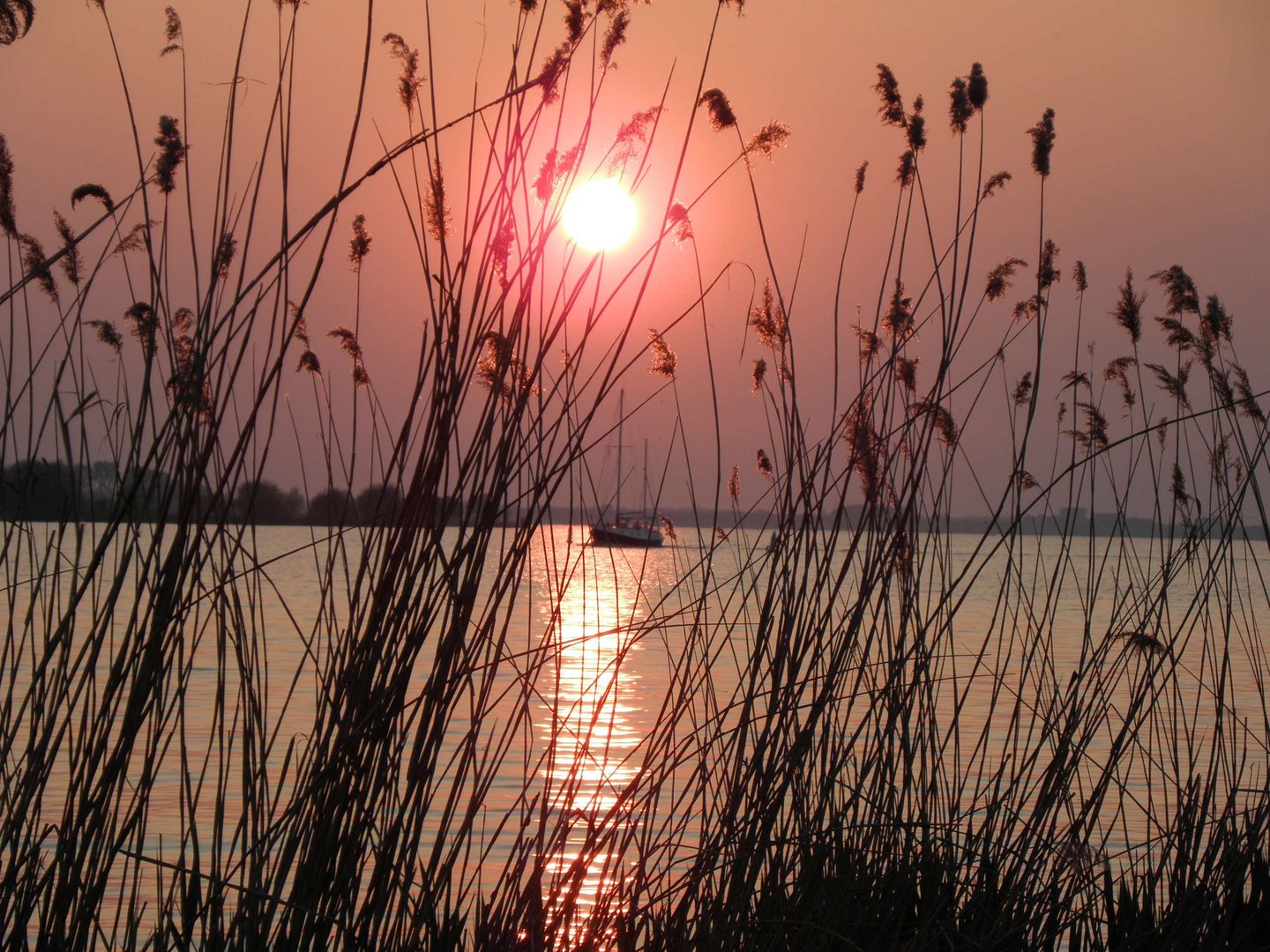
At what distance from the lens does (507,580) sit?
1.54m

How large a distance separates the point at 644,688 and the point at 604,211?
7.47 metres

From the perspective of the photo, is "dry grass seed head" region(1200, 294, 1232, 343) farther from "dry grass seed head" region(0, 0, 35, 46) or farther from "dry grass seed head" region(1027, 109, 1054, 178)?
"dry grass seed head" region(0, 0, 35, 46)

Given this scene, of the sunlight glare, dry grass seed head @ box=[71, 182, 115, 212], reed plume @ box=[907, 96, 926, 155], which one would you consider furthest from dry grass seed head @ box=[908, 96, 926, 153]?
dry grass seed head @ box=[71, 182, 115, 212]

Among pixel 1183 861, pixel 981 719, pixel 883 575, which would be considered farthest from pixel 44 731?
pixel 981 719

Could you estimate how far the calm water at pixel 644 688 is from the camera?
183cm

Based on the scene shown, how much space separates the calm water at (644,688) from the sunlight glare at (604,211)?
0.42m

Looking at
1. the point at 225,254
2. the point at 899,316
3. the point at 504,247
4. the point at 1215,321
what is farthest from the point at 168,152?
the point at 1215,321

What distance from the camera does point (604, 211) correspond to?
1.64 metres

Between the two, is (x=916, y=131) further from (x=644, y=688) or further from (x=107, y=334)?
(x=644, y=688)

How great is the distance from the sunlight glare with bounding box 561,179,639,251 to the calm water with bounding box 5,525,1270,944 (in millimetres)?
418

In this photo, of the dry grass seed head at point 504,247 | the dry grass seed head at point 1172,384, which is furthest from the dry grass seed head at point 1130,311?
the dry grass seed head at point 504,247

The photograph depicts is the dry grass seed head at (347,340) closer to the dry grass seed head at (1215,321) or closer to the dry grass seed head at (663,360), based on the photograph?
the dry grass seed head at (663,360)

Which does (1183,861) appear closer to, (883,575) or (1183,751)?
(883,575)

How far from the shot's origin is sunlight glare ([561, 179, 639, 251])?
160cm
